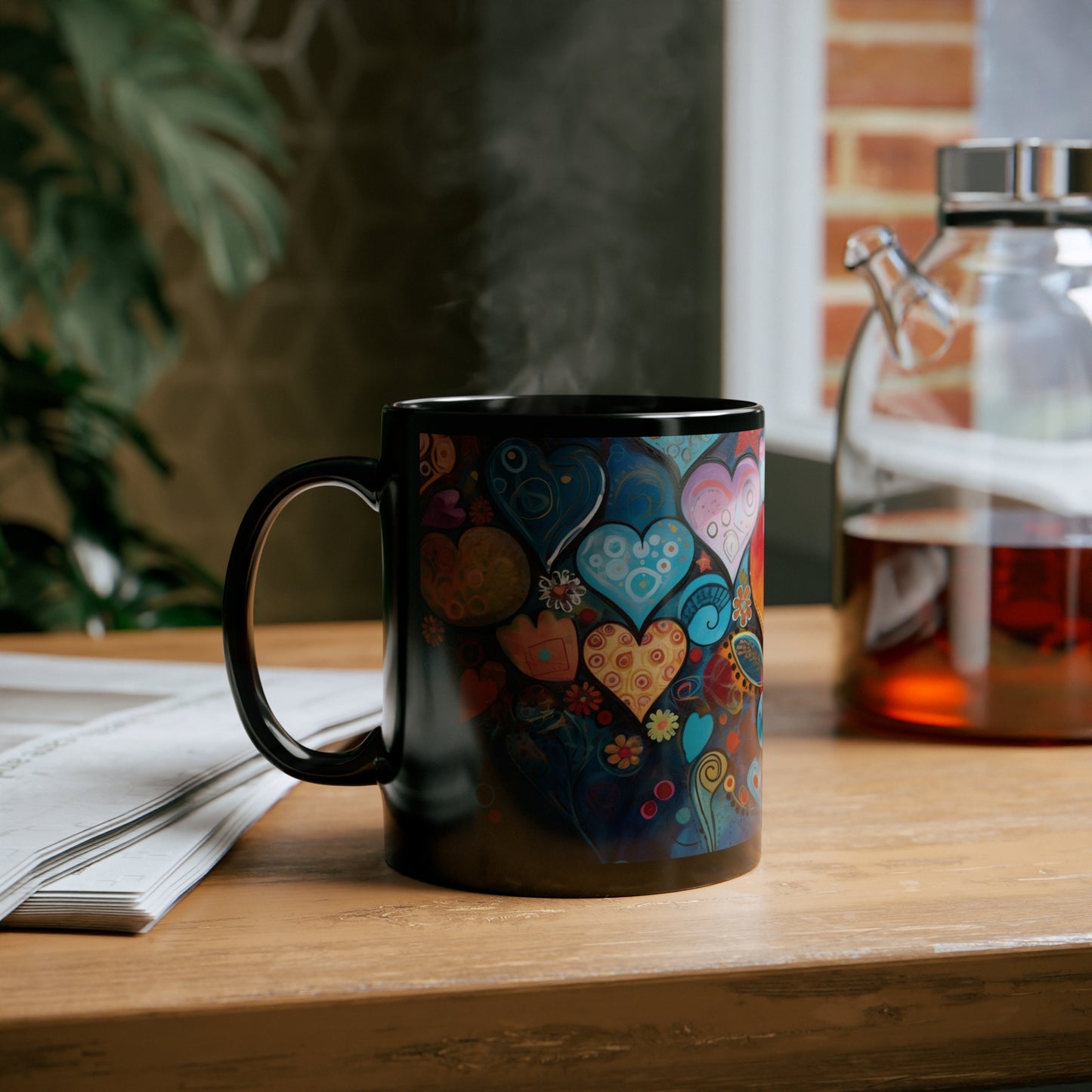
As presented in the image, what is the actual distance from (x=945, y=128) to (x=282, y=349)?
1609 millimetres

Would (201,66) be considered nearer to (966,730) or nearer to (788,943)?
(966,730)

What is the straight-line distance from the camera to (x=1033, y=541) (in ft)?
2.01

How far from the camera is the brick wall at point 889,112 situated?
1519 mm

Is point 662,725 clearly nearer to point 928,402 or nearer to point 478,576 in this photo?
point 478,576

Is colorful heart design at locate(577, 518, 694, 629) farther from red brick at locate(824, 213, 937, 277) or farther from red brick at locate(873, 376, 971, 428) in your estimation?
red brick at locate(824, 213, 937, 277)

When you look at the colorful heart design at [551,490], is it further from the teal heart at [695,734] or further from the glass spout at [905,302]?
the glass spout at [905,302]

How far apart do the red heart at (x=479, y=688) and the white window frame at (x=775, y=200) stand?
1.21m

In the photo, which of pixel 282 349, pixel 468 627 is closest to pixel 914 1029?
pixel 468 627

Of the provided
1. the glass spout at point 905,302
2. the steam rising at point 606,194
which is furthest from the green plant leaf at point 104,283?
the glass spout at point 905,302

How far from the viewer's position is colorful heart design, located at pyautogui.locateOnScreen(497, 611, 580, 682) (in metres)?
0.40

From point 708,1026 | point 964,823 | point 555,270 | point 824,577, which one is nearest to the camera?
point 708,1026

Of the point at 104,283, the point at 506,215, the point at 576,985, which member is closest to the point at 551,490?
the point at 576,985

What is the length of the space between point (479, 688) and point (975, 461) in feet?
1.13

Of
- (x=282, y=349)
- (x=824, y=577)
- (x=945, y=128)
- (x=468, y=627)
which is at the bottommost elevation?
(x=824, y=577)
